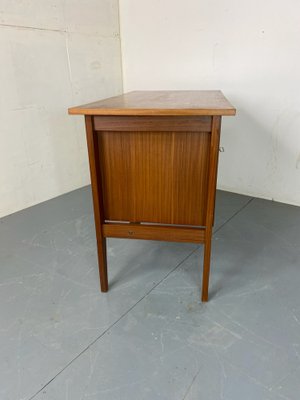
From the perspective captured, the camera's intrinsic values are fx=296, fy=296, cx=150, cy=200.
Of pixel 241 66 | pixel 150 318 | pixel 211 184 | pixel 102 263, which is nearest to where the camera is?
pixel 211 184

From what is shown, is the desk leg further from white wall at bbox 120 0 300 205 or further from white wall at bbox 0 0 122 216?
white wall at bbox 120 0 300 205

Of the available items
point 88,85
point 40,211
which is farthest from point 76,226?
point 88,85

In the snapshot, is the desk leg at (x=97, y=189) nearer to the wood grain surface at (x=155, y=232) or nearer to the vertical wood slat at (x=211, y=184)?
the wood grain surface at (x=155, y=232)

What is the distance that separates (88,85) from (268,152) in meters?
1.79

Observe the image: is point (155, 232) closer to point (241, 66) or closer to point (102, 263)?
point (102, 263)

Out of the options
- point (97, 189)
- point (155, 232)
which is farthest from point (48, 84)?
point (155, 232)

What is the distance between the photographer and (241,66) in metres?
2.48

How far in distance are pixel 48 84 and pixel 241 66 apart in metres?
1.63

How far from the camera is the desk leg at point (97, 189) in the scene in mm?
1288

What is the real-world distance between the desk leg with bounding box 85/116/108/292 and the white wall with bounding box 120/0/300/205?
1727 mm

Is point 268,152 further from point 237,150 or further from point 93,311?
point 93,311

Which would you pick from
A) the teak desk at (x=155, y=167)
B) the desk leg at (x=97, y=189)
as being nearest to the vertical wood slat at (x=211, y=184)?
the teak desk at (x=155, y=167)

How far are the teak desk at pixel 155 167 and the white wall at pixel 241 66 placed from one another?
1.31 meters

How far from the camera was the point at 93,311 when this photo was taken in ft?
4.73
